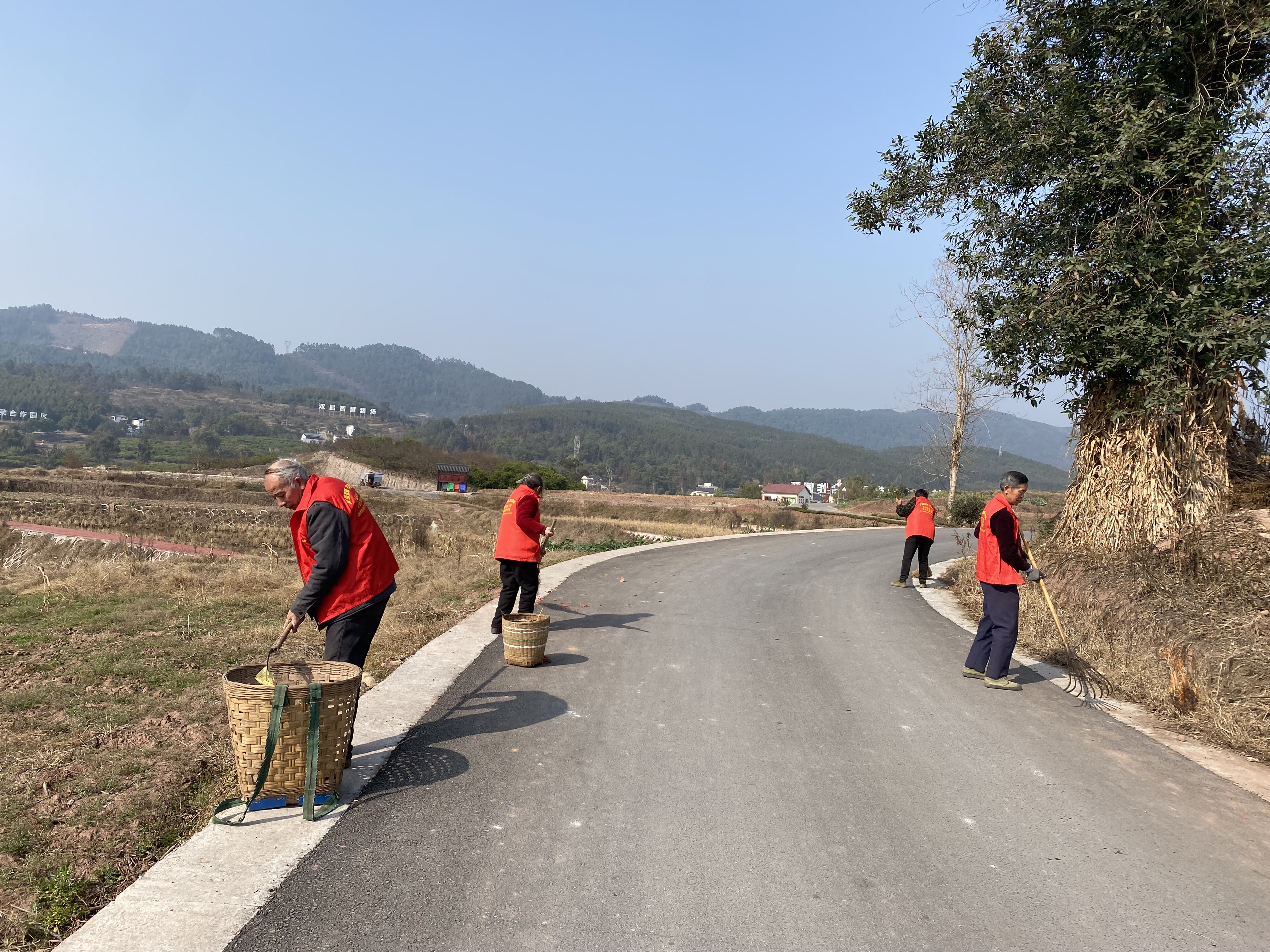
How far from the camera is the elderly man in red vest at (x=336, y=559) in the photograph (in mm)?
4582

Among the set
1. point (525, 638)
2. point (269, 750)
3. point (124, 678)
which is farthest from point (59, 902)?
point (124, 678)

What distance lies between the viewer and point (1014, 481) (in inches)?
291

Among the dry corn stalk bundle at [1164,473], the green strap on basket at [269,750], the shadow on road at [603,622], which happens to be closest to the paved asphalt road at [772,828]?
the green strap on basket at [269,750]

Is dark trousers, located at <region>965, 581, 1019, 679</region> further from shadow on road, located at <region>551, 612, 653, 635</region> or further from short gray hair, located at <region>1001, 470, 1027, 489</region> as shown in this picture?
shadow on road, located at <region>551, 612, 653, 635</region>

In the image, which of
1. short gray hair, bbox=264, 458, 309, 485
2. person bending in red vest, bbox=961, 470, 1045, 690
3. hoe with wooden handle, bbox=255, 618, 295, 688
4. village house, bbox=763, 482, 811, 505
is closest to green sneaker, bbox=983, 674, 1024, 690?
person bending in red vest, bbox=961, 470, 1045, 690

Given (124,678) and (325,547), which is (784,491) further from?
(325,547)

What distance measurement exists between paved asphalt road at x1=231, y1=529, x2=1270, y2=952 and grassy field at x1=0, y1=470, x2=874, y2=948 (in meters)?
0.90

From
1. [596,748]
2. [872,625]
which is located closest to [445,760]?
[596,748]

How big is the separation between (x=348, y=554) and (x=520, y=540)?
11.5ft

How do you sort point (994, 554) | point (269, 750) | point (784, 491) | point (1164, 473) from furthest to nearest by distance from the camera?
1. point (784, 491)
2. point (1164, 473)
3. point (994, 554)
4. point (269, 750)

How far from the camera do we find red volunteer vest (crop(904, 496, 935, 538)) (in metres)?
13.5

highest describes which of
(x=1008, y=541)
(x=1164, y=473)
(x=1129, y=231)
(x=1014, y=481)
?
(x=1129, y=231)

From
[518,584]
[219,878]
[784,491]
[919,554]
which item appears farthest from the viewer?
[784,491]

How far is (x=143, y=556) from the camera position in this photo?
20.2 metres
